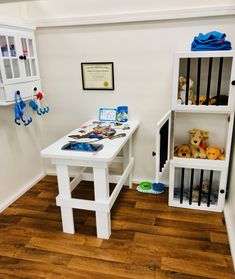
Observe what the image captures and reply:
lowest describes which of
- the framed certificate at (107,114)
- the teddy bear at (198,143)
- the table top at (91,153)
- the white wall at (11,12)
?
the teddy bear at (198,143)

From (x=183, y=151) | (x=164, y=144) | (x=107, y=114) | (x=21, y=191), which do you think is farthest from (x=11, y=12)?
(x=183, y=151)

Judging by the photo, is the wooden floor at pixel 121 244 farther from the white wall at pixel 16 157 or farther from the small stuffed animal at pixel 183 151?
the small stuffed animal at pixel 183 151

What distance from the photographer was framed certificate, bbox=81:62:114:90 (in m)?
2.54

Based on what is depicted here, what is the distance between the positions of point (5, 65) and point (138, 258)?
1848 mm

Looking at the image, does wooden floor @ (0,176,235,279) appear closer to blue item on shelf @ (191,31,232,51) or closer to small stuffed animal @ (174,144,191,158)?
small stuffed animal @ (174,144,191,158)

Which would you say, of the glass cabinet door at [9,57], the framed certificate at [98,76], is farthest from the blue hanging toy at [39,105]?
the framed certificate at [98,76]

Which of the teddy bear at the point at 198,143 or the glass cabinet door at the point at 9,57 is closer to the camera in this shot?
the glass cabinet door at the point at 9,57

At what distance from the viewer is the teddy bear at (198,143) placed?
2316 millimetres

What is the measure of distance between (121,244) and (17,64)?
1.75m

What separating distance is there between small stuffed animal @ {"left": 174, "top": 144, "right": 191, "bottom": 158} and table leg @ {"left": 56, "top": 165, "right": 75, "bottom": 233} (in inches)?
42.0

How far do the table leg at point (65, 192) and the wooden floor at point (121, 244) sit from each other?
0.25 feet

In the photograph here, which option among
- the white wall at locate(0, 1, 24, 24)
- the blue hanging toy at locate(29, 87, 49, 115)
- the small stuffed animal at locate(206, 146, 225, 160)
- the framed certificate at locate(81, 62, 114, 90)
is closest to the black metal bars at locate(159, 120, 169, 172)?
the small stuffed animal at locate(206, 146, 225, 160)

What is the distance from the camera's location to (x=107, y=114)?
8.64ft

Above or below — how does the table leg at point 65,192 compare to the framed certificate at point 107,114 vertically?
below
